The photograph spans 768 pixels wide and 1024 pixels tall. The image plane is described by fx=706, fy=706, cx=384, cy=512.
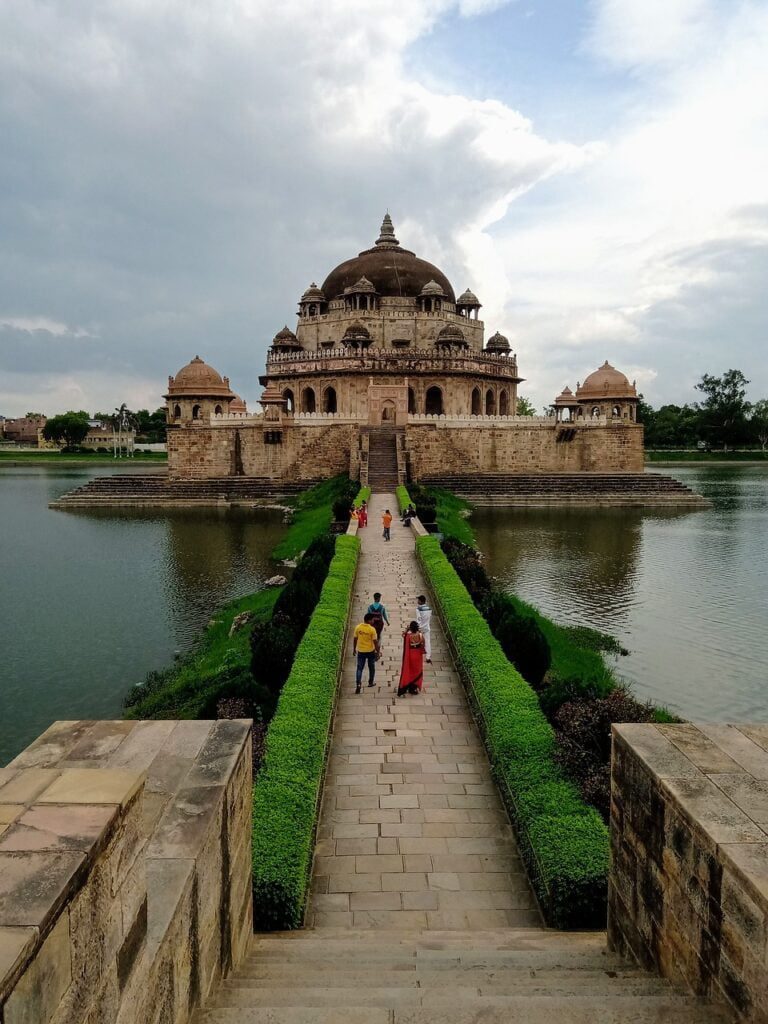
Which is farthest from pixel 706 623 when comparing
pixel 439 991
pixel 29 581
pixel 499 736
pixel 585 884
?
pixel 29 581

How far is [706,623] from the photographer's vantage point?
43.6 ft

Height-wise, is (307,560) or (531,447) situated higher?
(531,447)

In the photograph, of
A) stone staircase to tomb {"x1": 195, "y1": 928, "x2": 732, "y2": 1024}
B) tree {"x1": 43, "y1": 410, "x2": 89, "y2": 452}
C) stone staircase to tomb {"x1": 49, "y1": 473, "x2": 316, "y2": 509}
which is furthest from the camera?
tree {"x1": 43, "y1": 410, "x2": 89, "y2": 452}

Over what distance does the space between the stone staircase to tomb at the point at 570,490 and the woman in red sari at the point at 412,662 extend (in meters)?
22.3

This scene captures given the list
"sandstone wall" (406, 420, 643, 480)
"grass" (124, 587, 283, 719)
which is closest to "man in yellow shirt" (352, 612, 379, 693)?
"grass" (124, 587, 283, 719)

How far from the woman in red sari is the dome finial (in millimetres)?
41963

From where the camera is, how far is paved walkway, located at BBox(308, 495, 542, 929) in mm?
4770

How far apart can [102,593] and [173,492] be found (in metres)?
16.2

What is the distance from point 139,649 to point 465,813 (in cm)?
814

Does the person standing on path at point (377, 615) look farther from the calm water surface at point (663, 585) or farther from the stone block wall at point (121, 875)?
the stone block wall at point (121, 875)

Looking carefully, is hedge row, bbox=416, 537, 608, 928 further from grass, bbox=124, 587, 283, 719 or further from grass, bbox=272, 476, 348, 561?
grass, bbox=272, 476, 348, 561

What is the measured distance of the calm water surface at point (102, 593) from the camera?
1044cm

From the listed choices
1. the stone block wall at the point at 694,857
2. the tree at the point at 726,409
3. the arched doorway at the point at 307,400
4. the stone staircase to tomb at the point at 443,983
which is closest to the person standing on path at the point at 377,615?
the stone staircase to tomb at the point at 443,983

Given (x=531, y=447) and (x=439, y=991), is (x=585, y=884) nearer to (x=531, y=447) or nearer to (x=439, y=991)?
(x=439, y=991)
